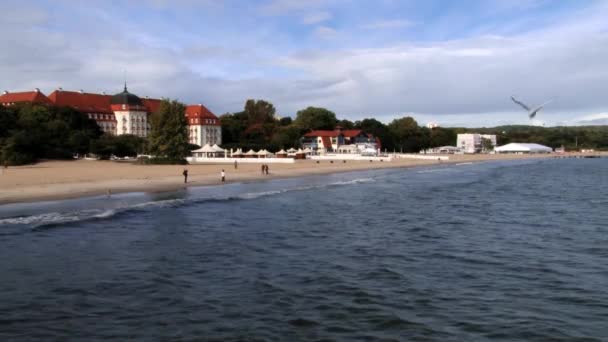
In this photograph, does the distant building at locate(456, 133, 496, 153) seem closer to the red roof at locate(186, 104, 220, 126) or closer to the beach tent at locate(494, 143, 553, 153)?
the beach tent at locate(494, 143, 553, 153)

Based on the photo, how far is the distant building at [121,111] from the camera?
4567 inches

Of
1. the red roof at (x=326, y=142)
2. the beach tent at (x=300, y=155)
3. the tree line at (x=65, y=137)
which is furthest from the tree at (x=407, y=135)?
the tree line at (x=65, y=137)

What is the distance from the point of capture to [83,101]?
4744 inches

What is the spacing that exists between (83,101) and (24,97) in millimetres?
12383

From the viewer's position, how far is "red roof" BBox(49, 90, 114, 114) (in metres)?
116

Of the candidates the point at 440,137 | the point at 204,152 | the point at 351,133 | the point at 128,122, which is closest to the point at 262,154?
the point at 204,152

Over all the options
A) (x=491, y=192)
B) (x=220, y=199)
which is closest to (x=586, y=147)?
(x=491, y=192)

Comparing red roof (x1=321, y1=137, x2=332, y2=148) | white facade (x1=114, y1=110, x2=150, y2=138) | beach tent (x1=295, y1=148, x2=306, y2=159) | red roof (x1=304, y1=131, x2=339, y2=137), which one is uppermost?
white facade (x1=114, y1=110, x2=150, y2=138)

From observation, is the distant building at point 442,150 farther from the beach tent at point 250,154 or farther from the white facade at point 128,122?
the beach tent at point 250,154

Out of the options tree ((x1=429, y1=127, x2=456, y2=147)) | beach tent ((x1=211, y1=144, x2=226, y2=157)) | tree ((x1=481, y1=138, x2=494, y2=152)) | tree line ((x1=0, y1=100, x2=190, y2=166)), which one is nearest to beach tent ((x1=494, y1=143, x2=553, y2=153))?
tree ((x1=429, y1=127, x2=456, y2=147))

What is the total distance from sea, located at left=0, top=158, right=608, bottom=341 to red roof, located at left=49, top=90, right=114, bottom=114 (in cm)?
9848

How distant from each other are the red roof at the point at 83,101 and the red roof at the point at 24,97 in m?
3.60

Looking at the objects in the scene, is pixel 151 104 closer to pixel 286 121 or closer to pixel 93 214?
pixel 286 121

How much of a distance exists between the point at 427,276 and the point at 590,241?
8.20 meters
